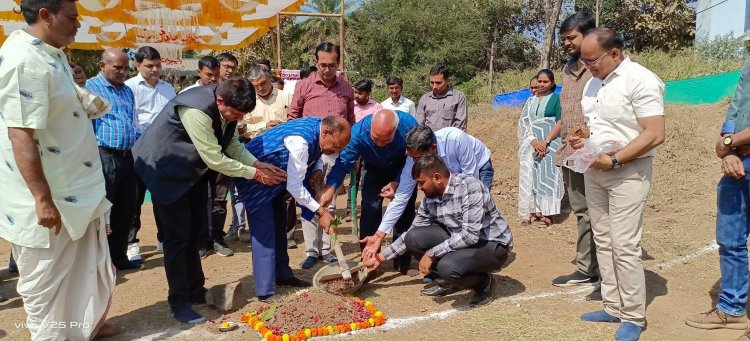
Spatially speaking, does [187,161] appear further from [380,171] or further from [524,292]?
[524,292]

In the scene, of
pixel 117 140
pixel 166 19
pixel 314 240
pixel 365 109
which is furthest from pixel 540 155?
pixel 166 19

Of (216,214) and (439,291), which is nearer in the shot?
(439,291)

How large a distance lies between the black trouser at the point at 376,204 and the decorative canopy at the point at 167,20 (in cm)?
657

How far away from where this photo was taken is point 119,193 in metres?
5.15

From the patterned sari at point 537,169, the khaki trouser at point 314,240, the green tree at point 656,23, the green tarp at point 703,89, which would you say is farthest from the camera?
the green tree at point 656,23

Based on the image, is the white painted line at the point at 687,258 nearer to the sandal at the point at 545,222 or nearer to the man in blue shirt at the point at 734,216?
the man in blue shirt at the point at 734,216

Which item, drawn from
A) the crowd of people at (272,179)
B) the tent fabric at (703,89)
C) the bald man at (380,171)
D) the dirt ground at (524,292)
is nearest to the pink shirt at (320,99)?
the crowd of people at (272,179)

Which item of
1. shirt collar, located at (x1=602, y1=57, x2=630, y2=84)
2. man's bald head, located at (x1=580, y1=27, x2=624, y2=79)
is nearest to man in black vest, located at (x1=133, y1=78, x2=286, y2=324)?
man's bald head, located at (x1=580, y1=27, x2=624, y2=79)

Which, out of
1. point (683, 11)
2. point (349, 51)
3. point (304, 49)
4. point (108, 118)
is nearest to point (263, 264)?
point (108, 118)

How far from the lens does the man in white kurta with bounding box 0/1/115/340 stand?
2.96m

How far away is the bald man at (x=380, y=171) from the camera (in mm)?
4375

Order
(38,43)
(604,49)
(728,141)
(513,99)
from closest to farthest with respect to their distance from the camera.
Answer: (38,43)
(604,49)
(728,141)
(513,99)

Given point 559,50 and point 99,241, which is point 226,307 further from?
point 559,50

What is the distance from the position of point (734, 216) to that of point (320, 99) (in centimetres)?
385
